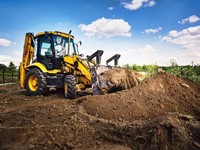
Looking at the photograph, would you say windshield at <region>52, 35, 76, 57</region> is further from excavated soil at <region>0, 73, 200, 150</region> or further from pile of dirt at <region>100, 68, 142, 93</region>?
excavated soil at <region>0, 73, 200, 150</region>

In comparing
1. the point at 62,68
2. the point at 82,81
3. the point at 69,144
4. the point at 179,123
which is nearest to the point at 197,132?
the point at 179,123

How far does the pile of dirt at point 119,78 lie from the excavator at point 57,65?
496 millimetres

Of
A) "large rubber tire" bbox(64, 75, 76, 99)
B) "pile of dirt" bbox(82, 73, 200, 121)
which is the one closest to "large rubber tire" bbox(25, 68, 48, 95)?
"large rubber tire" bbox(64, 75, 76, 99)

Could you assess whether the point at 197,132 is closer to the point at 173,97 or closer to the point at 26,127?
the point at 173,97

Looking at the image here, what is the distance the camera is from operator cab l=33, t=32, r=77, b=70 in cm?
1121

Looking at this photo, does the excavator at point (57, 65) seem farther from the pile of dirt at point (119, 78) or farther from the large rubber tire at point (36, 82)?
the pile of dirt at point (119, 78)

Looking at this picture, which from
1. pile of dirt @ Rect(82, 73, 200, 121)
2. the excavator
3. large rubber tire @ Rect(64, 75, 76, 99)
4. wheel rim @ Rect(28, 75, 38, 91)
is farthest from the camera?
wheel rim @ Rect(28, 75, 38, 91)

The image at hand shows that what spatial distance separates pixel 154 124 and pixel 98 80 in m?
4.28

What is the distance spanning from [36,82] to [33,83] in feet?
0.65

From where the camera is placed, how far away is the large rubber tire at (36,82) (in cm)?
1101

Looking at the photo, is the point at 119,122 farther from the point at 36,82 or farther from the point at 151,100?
the point at 36,82

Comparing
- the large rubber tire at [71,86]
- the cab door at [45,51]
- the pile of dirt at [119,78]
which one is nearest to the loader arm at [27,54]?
the cab door at [45,51]

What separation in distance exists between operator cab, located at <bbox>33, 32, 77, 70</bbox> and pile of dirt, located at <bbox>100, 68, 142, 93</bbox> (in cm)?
292

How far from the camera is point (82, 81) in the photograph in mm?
10523
